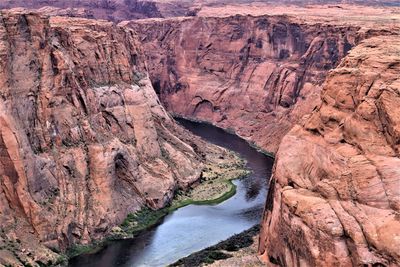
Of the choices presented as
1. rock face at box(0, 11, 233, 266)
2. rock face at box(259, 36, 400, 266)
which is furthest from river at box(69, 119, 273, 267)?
rock face at box(259, 36, 400, 266)

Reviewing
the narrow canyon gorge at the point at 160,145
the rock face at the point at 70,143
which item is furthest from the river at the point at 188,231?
the rock face at the point at 70,143

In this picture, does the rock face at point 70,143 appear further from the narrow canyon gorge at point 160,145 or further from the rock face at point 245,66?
the rock face at point 245,66

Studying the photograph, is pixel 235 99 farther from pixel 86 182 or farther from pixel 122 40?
pixel 86 182

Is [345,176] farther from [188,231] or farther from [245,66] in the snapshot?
Answer: [245,66]

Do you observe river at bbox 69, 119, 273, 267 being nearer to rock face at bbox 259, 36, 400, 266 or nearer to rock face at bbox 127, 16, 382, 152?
rock face at bbox 259, 36, 400, 266

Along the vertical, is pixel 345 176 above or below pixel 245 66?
above

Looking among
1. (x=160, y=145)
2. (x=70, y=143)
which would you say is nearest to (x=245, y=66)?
(x=160, y=145)
